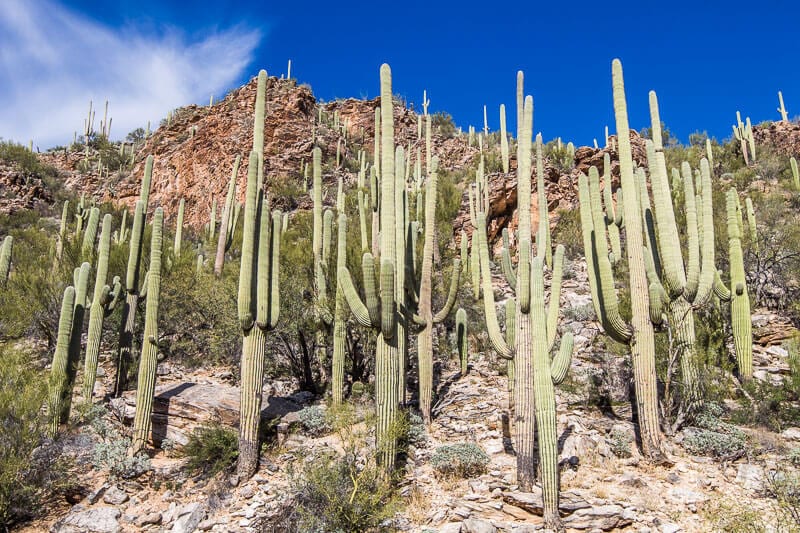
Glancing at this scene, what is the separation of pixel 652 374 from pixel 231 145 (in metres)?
25.1

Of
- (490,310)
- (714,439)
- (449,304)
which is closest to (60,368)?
(449,304)

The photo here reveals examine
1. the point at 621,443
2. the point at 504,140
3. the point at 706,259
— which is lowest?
the point at 621,443

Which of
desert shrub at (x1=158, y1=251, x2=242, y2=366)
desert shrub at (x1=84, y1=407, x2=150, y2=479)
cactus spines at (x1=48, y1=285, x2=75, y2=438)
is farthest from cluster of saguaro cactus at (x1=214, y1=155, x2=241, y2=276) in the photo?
desert shrub at (x1=84, y1=407, x2=150, y2=479)

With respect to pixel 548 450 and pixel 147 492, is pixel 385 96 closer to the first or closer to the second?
pixel 548 450

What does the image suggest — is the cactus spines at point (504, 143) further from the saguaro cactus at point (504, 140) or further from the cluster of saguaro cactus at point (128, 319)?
the cluster of saguaro cactus at point (128, 319)

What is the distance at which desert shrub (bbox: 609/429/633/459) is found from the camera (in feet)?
24.7

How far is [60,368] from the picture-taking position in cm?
888

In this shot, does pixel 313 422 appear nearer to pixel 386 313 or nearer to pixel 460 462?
pixel 460 462

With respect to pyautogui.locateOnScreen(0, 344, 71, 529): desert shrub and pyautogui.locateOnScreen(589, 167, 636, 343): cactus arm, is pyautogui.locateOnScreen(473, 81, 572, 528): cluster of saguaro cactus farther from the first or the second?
pyautogui.locateOnScreen(0, 344, 71, 529): desert shrub

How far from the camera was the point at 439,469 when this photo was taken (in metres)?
7.38

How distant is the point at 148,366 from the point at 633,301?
780 cm

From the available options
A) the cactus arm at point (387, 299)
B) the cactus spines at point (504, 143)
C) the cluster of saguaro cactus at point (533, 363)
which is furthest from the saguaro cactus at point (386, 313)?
the cactus spines at point (504, 143)

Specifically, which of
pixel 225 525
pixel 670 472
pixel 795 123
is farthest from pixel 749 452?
pixel 795 123

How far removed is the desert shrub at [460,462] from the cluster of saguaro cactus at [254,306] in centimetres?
267
